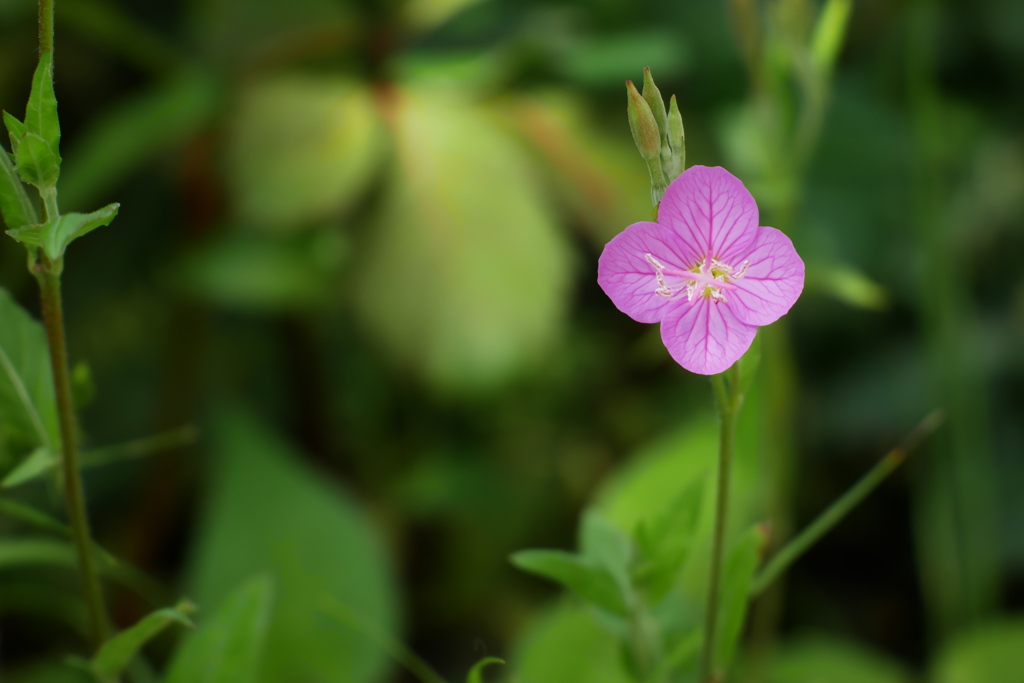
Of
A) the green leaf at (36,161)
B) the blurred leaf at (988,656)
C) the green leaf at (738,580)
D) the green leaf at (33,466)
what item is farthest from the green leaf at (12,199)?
the blurred leaf at (988,656)

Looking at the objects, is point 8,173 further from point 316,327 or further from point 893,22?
point 893,22

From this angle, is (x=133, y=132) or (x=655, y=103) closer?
(x=655, y=103)

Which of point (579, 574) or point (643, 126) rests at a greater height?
point (643, 126)

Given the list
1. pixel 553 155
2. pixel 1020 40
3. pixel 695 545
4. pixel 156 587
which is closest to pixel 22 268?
pixel 156 587

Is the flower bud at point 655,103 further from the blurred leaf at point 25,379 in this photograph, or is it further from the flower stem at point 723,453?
the blurred leaf at point 25,379

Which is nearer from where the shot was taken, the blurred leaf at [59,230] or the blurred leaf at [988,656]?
the blurred leaf at [59,230]

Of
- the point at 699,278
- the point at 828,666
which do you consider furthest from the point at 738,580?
the point at 828,666

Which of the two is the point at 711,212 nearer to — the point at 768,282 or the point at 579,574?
the point at 768,282

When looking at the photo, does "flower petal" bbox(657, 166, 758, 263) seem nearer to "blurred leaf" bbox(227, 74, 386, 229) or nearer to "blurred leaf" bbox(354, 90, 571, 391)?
"blurred leaf" bbox(354, 90, 571, 391)
